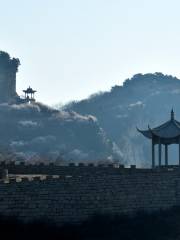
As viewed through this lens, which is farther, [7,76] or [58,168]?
[7,76]

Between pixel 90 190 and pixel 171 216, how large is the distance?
372 cm

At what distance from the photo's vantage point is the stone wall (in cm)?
3106

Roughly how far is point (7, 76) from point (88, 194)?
109 meters

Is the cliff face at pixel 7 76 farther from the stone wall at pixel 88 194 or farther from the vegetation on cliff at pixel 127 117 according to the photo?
the stone wall at pixel 88 194

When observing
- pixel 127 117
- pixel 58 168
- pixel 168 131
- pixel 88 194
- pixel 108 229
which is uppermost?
pixel 127 117

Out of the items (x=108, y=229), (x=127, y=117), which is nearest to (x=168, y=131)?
(x=108, y=229)

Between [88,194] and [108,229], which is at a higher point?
[88,194]

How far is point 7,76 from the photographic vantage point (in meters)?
141

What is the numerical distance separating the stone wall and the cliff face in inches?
3993

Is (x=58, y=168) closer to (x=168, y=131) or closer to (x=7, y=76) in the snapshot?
(x=168, y=131)

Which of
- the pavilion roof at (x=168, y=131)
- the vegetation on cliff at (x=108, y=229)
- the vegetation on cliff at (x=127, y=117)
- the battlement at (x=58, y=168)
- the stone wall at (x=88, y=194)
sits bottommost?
the vegetation on cliff at (x=108, y=229)

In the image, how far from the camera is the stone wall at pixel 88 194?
3106 cm

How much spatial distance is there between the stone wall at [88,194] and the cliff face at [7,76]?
101425mm

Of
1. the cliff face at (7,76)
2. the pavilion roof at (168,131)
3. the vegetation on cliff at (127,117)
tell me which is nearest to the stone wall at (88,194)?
the pavilion roof at (168,131)
